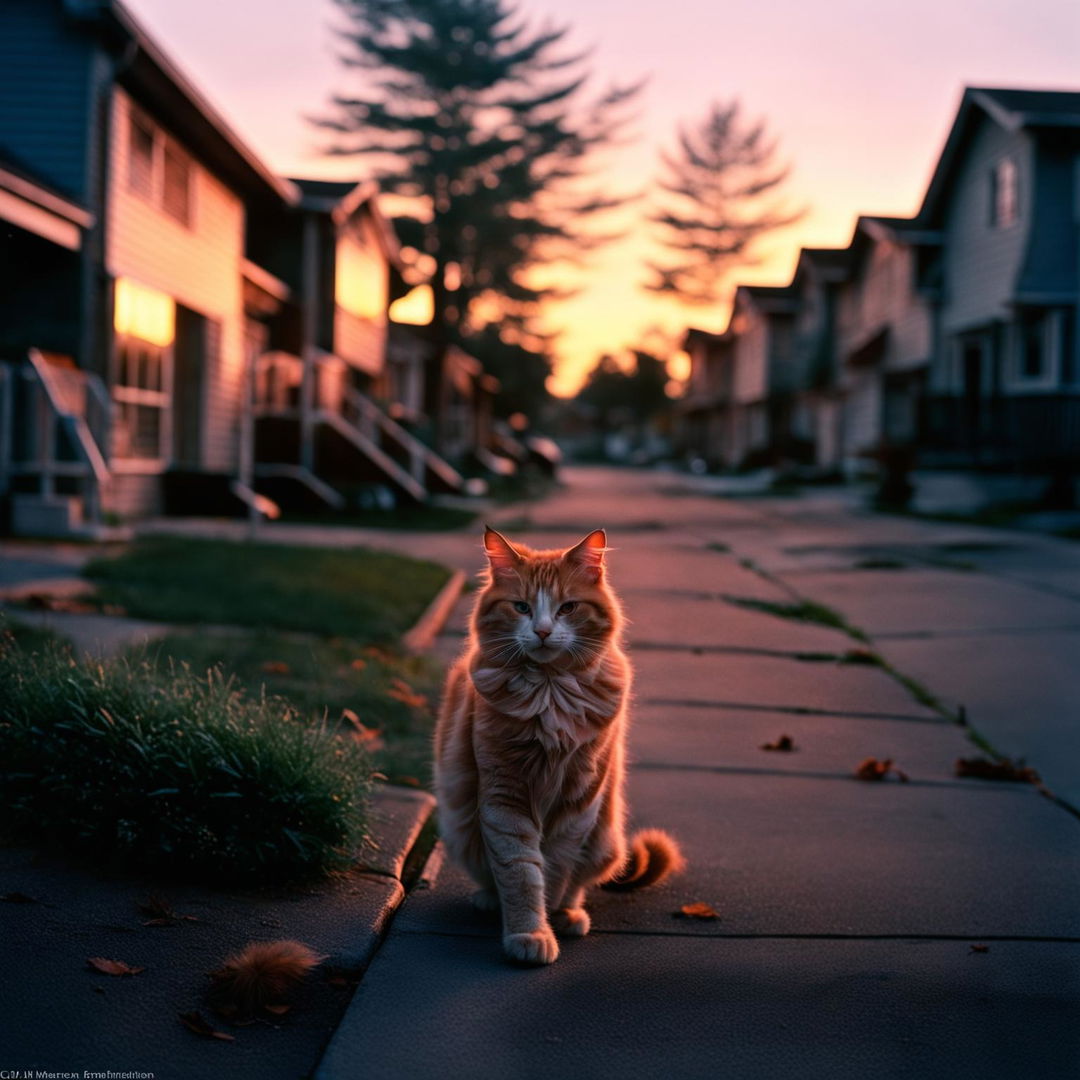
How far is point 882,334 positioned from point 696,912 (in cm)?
2925

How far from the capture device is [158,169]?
1667cm

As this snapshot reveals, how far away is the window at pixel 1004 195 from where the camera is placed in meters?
24.1

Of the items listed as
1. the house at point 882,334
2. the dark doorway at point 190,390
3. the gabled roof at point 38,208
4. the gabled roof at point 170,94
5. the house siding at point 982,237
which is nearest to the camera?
the gabled roof at point 38,208

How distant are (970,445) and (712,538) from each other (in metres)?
9.06

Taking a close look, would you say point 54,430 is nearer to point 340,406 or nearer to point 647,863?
point 647,863

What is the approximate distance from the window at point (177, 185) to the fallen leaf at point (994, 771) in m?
14.6

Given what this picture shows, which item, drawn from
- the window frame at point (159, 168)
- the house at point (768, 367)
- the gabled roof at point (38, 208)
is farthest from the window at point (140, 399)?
the house at point (768, 367)

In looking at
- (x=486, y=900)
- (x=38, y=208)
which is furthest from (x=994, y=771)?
(x=38, y=208)

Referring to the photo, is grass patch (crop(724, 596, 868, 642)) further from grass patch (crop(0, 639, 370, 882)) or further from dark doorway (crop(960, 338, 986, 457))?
dark doorway (crop(960, 338, 986, 457))

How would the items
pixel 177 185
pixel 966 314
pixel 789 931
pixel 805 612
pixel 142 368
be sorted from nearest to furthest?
1. pixel 789 931
2. pixel 805 612
3. pixel 142 368
4. pixel 177 185
5. pixel 966 314

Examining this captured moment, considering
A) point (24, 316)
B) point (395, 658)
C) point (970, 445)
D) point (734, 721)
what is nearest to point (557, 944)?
point (734, 721)

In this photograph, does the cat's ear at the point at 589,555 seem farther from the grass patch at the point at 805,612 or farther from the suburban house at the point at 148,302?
the suburban house at the point at 148,302

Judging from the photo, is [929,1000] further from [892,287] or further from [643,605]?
[892,287]

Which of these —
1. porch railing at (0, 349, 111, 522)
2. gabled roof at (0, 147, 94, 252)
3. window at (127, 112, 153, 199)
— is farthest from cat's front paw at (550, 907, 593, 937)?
window at (127, 112, 153, 199)
